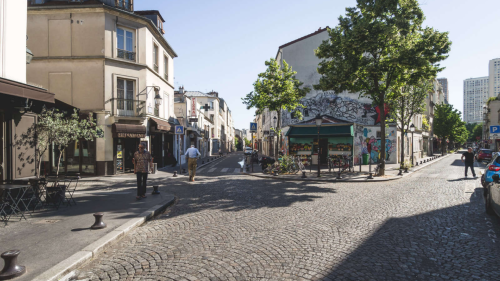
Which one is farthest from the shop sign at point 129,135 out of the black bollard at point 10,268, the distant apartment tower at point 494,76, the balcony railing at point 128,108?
the distant apartment tower at point 494,76

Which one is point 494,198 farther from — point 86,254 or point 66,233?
point 66,233

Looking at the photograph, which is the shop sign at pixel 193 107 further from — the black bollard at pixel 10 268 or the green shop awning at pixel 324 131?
the black bollard at pixel 10 268

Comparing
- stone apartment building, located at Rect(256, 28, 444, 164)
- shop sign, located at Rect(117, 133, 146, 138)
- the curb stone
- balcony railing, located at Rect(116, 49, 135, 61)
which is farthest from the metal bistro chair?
stone apartment building, located at Rect(256, 28, 444, 164)

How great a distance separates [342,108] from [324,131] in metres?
4.42

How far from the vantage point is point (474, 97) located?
167125 millimetres

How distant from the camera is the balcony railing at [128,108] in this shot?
662 inches

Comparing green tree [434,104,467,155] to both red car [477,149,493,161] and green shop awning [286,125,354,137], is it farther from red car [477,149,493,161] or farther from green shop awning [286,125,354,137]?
green shop awning [286,125,354,137]

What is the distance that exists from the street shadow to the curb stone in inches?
132

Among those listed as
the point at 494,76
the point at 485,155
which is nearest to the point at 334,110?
the point at 485,155

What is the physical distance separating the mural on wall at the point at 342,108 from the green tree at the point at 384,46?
9.25 m

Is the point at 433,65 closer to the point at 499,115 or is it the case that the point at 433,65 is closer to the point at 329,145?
the point at 329,145

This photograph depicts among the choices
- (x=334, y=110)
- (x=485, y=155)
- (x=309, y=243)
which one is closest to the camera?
(x=309, y=243)

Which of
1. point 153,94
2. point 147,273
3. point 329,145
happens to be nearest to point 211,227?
point 147,273

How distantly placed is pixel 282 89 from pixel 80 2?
1250 centimetres
